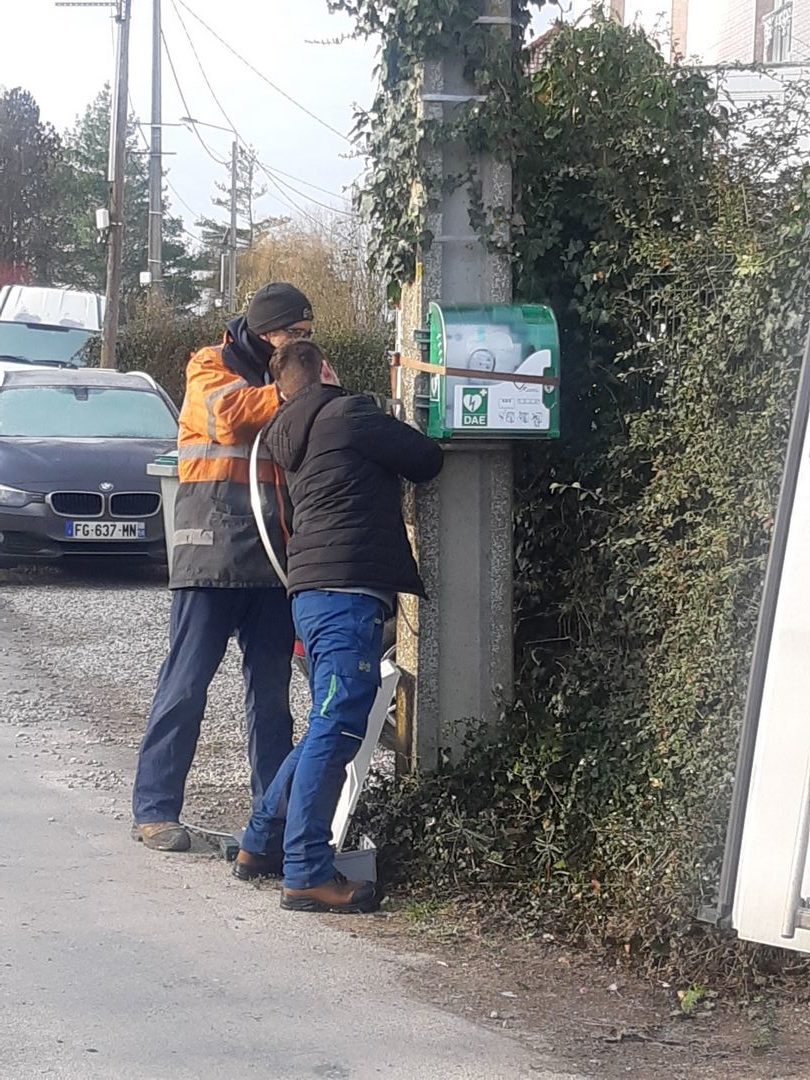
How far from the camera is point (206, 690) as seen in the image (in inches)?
236

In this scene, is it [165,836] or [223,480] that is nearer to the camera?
[223,480]

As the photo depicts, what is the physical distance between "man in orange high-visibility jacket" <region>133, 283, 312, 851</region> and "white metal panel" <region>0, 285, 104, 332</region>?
21060mm

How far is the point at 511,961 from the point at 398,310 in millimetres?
2452

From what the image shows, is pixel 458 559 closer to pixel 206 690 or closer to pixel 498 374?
pixel 498 374

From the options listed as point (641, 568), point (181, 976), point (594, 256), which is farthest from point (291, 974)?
point (594, 256)

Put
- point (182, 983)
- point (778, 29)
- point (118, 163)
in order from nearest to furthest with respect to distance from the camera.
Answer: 1. point (182, 983)
2. point (778, 29)
3. point (118, 163)

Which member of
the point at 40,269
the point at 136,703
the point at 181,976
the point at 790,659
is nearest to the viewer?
the point at 790,659

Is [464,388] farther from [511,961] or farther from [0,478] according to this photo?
[0,478]

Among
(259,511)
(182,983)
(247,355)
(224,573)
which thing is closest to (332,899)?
(182,983)

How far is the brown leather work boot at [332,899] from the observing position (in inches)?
209

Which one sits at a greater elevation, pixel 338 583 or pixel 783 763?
pixel 338 583

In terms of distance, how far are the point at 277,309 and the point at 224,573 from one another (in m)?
0.96

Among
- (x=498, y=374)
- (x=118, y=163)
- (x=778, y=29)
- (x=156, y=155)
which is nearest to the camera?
(x=498, y=374)

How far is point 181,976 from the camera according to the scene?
4.75m
